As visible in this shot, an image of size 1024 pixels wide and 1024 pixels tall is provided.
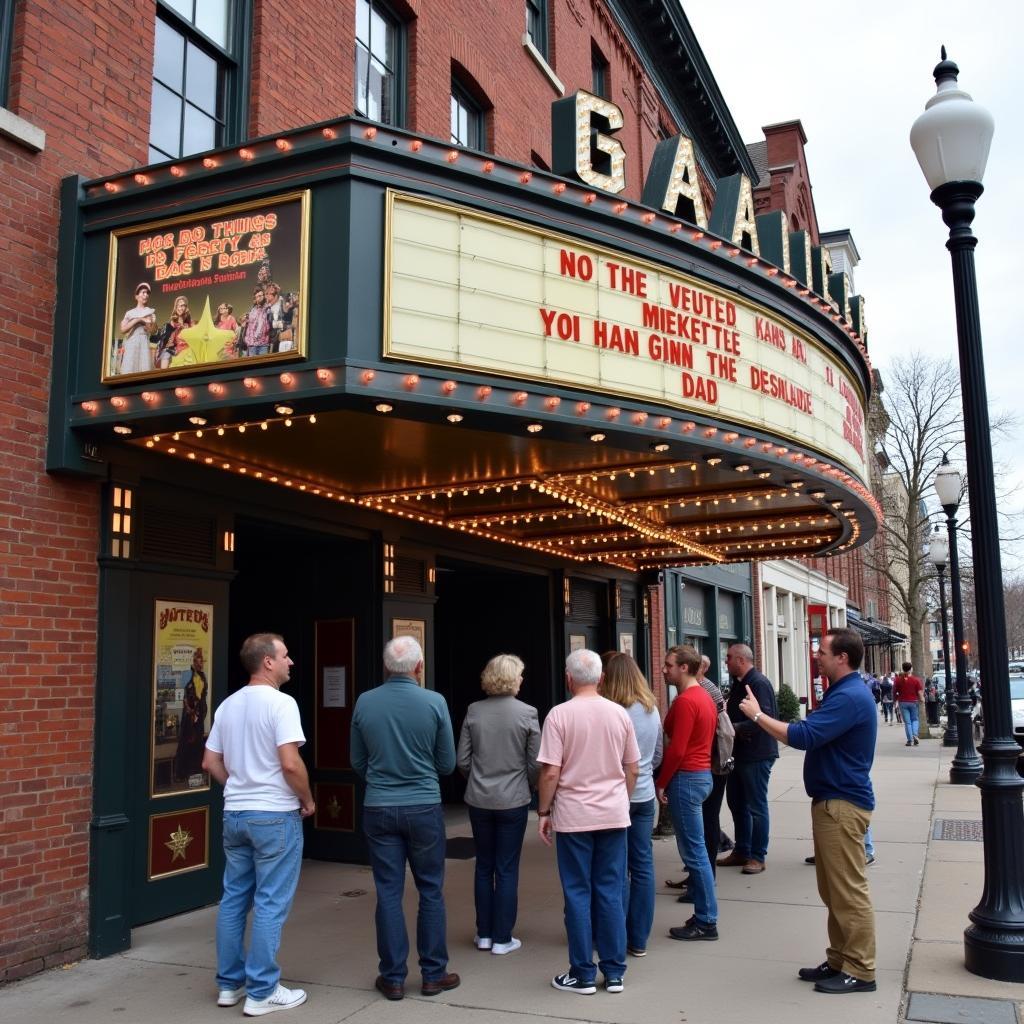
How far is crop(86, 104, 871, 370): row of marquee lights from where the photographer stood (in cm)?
624

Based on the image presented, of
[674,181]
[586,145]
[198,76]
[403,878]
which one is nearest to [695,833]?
[403,878]

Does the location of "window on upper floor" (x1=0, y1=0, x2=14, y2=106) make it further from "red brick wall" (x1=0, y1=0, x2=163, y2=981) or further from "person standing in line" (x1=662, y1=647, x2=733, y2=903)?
"person standing in line" (x1=662, y1=647, x2=733, y2=903)

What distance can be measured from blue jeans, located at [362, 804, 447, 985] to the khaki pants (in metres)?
2.17

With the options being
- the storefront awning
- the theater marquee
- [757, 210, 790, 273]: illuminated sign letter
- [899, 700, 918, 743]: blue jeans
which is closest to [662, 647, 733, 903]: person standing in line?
the theater marquee

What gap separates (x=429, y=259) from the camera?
6.38m

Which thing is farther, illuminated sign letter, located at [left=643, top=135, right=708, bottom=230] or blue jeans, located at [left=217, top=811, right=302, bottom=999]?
illuminated sign letter, located at [left=643, top=135, right=708, bottom=230]

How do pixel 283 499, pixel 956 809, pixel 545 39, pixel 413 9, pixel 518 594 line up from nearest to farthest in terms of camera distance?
1. pixel 283 499
2. pixel 413 9
3. pixel 956 809
4. pixel 518 594
5. pixel 545 39

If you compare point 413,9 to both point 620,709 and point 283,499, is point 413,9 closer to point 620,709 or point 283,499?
point 283,499

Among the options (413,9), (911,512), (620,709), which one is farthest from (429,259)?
(911,512)

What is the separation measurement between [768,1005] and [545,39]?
1403 centimetres

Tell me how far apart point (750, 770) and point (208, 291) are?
6078 millimetres

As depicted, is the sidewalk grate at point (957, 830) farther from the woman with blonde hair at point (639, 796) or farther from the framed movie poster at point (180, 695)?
the framed movie poster at point (180, 695)

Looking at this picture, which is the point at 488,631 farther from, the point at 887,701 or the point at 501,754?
the point at 887,701

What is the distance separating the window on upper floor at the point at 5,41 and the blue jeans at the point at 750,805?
299 inches
